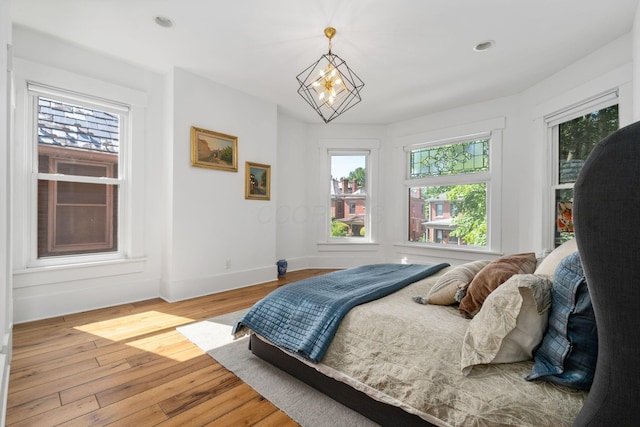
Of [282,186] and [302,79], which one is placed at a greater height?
[302,79]

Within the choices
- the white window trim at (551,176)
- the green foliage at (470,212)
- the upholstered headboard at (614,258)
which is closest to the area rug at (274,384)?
the upholstered headboard at (614,258)

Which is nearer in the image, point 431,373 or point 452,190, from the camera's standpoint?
point 431,373

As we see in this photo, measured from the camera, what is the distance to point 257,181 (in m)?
4.11

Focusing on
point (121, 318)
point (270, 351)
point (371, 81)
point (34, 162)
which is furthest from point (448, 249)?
point (34, 162)

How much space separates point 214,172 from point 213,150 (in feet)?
0.90

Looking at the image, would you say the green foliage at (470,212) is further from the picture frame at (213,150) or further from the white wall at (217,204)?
the picture frame at (213,150)

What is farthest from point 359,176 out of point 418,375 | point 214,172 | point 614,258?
point 614,258

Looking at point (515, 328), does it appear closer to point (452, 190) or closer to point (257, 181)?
point (257, 181)

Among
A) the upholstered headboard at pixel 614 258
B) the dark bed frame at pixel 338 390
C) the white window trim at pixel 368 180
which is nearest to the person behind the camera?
the upholstered headboard at pixel 614 258

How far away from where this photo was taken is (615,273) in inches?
25.0

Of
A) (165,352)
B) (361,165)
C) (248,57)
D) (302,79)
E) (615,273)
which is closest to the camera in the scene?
(615,273)

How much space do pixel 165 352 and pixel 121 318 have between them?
0.98 metres

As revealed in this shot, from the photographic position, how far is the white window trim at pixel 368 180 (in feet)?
16.7

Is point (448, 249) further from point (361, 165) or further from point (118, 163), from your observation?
→ point (118, 163)
